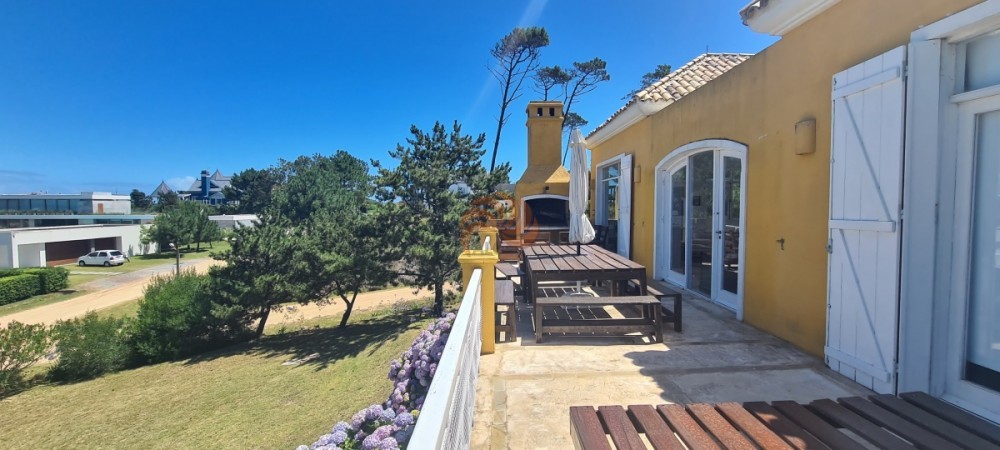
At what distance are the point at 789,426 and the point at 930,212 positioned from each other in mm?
1820

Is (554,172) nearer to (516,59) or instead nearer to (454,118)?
(454,118)

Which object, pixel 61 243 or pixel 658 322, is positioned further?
pixel 61 243

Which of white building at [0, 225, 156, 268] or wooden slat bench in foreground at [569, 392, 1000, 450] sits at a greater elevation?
wooden slat bench in foreground at [569, 392, 1000, 450]

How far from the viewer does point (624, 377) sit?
132 inches

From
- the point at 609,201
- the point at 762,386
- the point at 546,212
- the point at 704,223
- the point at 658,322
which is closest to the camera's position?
the point at 762,386

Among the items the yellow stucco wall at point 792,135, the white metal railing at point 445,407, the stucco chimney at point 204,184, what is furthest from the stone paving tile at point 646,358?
the stucco chimney at point 204,184

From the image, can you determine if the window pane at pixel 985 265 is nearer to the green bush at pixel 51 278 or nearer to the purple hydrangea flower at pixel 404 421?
the purple hydrangea flower at pixel 404 421

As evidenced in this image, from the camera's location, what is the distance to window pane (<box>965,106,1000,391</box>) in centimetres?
239

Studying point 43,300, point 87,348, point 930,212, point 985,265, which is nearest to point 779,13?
point 930,212

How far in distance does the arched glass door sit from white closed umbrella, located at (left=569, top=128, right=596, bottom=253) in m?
1.44

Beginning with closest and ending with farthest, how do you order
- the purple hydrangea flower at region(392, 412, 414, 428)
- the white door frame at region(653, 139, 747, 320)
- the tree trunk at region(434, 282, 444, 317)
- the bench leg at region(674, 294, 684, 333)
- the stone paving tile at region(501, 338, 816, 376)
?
the purple hydrangea flower at region(392, 412, 414, 428)
the stone paving tile at region(501, 338, 816, 376)
the bench leg at region(674, 294, 684, 333)
the white door frame at region(653, 139, 747, 320)
the tree trunk at region(434, 282, 444, 317)

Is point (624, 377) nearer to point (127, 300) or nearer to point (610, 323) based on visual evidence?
point (610, 323)

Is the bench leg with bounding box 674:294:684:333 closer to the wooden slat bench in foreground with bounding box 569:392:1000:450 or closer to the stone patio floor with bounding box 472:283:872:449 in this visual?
the stone patio floor with bounding box 472:283:872:449

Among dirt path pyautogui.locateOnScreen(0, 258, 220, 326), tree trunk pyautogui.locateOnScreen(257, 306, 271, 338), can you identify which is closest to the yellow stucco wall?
tree trunk pyautogui.locateOnScreen(257, 306, 271, 338)
